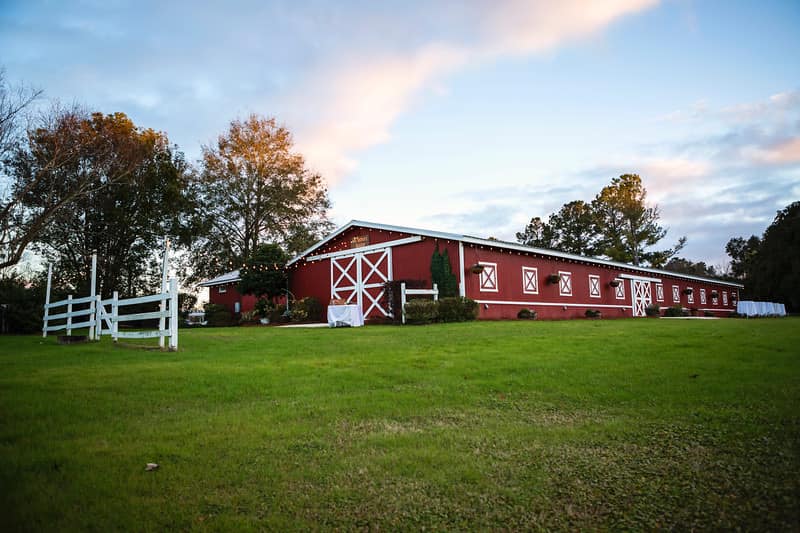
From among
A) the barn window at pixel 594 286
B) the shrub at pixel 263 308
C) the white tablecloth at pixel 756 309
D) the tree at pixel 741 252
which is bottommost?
the white tablecloth at pixel 756 309

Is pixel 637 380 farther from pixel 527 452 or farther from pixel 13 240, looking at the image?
pixel 13 240

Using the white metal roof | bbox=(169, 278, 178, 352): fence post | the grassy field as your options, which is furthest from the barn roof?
the grassy field

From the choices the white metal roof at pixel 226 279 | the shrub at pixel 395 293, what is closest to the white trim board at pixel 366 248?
the shrub at pixel 395 293

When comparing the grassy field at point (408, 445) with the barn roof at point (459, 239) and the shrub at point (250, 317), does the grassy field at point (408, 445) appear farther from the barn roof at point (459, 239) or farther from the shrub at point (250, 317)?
the shrub at point (250, 317)

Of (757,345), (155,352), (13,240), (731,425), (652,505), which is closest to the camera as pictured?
(652,505)

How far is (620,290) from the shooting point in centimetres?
2786

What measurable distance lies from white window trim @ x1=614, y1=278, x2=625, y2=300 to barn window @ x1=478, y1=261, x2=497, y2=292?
1124cm

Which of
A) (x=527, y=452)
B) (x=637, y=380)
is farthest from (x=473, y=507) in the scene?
(x=637, y=380)

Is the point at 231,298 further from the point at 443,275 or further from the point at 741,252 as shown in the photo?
the point at 741,252

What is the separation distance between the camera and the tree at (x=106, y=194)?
779 inches

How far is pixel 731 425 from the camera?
3.96 metres

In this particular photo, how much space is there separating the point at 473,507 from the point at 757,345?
7644 millimetres

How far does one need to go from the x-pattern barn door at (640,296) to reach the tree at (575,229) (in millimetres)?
16215

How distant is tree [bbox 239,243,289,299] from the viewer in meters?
23.5
